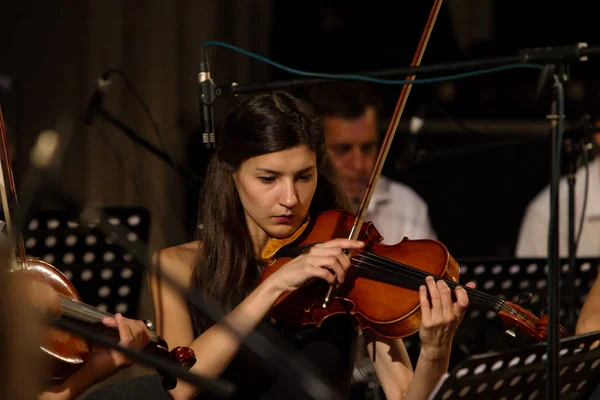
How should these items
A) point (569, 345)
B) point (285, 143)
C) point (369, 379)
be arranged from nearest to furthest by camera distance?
point (569, 345)
point (285, 143)
point (369, 379)

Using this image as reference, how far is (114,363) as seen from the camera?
5.46ft

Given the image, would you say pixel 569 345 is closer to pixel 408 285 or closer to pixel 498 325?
pixel 408 285

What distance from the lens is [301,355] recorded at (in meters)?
1.90

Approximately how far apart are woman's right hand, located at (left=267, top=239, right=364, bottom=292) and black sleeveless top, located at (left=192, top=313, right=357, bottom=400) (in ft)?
0.55

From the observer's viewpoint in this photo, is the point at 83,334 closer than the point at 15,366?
No

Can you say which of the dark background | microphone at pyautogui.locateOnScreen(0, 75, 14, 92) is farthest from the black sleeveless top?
the dark background

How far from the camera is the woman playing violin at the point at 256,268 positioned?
5.88ft

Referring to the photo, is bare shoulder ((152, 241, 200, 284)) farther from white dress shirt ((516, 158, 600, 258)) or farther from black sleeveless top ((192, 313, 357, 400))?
white dress shirt ((516, 158, 600, 258))

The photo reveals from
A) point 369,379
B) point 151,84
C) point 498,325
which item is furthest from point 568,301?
point 151,84

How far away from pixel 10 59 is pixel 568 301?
84.4 inches

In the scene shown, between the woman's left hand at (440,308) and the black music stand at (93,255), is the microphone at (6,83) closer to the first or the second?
the black music stand at (93,255)

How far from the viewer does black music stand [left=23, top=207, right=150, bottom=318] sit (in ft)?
6.53

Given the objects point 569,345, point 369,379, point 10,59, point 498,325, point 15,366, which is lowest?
point 369,379

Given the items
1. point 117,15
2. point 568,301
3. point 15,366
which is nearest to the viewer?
point 15,366
